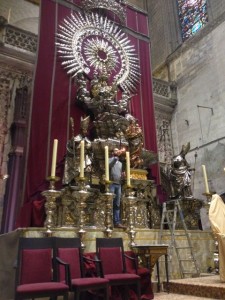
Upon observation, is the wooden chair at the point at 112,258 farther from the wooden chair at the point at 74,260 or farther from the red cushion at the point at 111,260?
the wooden chair at the point at 74,260

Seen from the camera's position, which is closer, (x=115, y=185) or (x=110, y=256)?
(x=110, y=256)

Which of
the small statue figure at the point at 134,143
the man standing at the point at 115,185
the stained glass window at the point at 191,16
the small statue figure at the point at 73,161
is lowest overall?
the man standing at the point at 115,185

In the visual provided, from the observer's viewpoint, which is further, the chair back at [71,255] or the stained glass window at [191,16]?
the stained glass window at [191,16]

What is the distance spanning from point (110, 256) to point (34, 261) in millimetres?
909

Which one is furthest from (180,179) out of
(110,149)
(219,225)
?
(219,225)

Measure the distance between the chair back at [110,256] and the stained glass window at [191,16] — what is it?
8.99 metres

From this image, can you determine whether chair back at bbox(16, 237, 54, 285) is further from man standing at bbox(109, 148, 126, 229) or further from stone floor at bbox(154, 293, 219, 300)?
man standing at bbox(109, 148, 126, 229)

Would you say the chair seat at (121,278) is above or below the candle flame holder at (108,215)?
below

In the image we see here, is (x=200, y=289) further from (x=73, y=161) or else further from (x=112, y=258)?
(x=73, y=161)

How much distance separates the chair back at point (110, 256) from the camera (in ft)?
11.2

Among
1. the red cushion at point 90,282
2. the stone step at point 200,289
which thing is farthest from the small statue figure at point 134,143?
the red cushion at point 90,282

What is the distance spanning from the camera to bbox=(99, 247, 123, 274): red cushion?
11.2 ft

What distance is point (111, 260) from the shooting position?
344 cm

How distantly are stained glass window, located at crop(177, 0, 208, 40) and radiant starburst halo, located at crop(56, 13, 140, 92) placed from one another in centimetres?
357
